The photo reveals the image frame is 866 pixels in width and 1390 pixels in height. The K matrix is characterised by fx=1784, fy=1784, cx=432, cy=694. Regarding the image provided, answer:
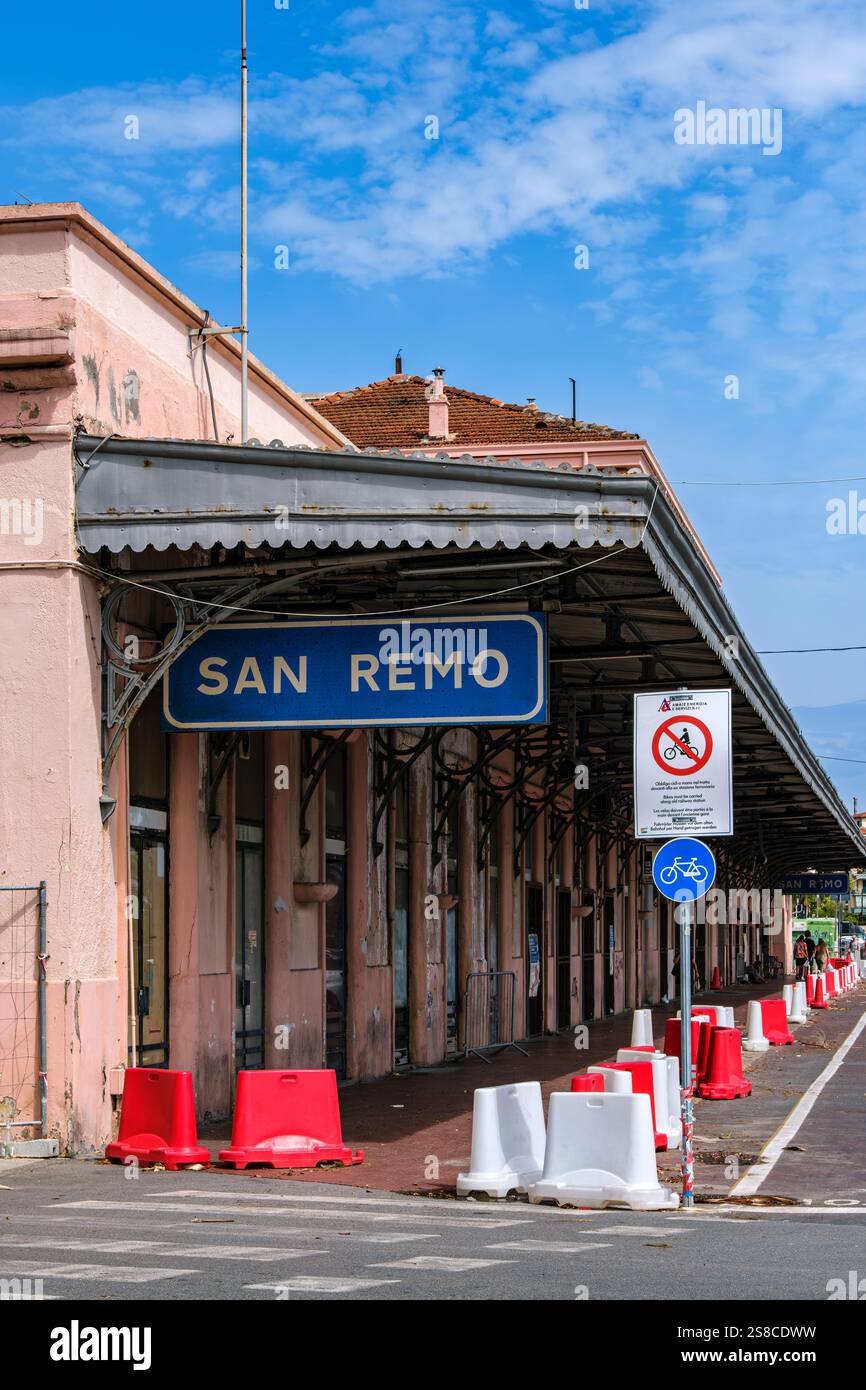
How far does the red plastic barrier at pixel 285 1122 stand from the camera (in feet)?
44.0

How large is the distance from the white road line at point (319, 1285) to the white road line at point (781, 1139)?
4861 millimetres

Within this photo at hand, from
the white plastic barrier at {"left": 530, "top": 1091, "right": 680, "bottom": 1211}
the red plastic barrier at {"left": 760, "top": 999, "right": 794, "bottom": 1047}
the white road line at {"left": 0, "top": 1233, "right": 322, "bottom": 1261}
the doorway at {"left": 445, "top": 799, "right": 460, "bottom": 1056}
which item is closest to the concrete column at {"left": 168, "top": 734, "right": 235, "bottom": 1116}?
the white plastic barrier at {"left": 530, "top": 1091, "right": 680, "bottom": 1211}

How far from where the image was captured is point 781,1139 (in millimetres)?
15953

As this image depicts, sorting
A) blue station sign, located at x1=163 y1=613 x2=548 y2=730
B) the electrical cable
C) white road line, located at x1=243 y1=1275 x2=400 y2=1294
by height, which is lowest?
white road line, located at x1=243 y1=1275 x2=400 y2=1294

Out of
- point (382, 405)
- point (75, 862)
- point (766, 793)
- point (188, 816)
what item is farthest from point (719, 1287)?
point (382, 405)

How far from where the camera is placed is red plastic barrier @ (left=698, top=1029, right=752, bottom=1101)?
64.6ft

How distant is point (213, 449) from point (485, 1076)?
11.0 m

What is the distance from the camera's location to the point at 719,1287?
8.16 m

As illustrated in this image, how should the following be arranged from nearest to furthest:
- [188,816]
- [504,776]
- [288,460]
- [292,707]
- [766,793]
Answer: [288,460], [292,707], [188,816], [504,776], [766,793]

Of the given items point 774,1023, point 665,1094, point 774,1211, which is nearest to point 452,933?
point 774,1023

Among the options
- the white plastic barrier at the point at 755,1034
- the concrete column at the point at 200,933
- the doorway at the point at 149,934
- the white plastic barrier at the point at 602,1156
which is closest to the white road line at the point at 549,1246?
the white plastic barrier at the point at 602,1156

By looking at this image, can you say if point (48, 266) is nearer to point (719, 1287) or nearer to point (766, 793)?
point (719, 1287)

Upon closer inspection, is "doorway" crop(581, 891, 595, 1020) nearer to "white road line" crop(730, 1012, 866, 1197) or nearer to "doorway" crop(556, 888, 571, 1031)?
"doorway" crop(556, 888, 571, 1031)

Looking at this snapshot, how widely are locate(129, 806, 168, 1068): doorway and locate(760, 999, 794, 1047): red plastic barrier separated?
15157mm
